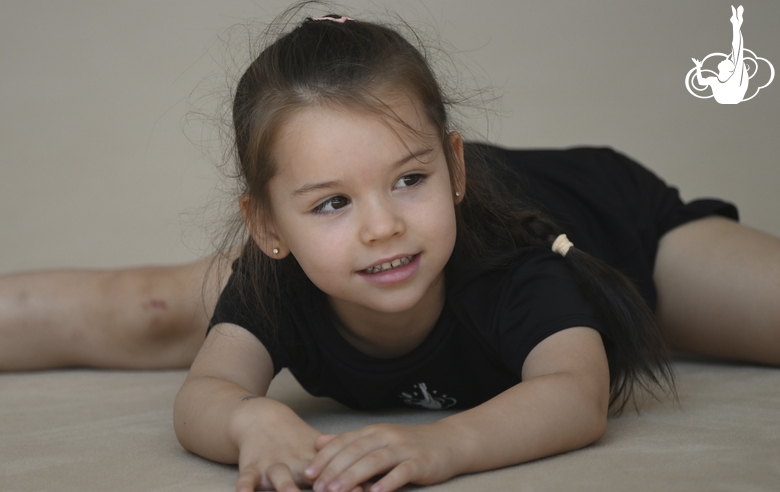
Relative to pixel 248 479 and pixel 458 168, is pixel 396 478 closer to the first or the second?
pixel 248 479

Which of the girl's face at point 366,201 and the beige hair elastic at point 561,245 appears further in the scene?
the beige hair elastic at point 561,245

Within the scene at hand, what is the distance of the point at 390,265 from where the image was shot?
107 centimetres

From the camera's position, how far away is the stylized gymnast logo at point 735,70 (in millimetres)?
2459

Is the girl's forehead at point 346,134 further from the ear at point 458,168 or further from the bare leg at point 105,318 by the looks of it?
the bare leg at point 105,318

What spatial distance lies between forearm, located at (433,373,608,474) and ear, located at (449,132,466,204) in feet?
1.03

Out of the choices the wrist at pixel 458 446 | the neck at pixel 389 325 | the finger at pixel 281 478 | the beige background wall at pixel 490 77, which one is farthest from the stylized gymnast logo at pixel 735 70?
the finger at pixel 281 478

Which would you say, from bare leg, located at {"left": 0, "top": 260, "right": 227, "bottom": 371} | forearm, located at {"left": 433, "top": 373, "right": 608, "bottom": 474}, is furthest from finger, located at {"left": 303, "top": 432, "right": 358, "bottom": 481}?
bare leg, located at {"left": 0, "top": 260, "right": 227, "bottom": 371}

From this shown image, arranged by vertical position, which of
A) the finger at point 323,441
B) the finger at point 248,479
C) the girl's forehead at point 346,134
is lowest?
the finger at point 248,479

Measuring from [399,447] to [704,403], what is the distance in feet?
1.85

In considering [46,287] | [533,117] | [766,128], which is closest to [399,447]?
[46,287]

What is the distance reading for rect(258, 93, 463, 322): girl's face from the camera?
1027 millimetres

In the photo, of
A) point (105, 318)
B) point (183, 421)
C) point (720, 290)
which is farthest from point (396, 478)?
point (105, 318)

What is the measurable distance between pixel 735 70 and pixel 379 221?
5.78ft

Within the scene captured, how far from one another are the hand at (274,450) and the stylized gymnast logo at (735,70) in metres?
1.87
